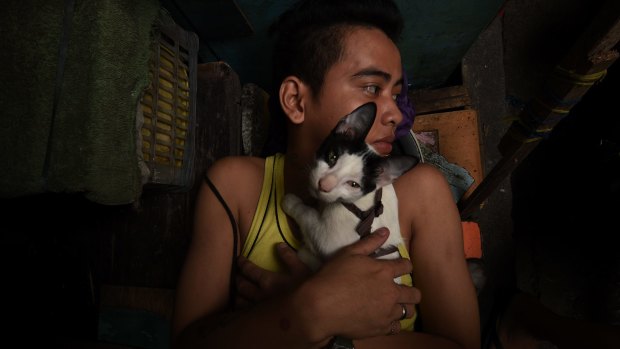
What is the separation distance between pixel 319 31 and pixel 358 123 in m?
0.50

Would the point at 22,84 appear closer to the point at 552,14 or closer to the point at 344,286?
the point at 344,286

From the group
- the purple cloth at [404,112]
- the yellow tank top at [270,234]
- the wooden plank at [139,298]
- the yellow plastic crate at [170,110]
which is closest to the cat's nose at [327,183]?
the yellow tank top at [270,234]

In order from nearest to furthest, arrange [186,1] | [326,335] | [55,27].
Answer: [326,335] < [55,27] < [186,1]

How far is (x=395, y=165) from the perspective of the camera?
3.59ft

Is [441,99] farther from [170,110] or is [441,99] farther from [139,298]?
[139,298]

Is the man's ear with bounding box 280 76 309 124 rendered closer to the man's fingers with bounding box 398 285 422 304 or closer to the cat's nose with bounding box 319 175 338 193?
the cat's nose with bounding box 319 175 338 193

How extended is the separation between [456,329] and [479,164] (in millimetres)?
1530

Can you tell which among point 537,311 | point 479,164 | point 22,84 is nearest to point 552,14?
point 479,164

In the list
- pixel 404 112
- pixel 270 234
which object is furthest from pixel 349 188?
pixel 404 112

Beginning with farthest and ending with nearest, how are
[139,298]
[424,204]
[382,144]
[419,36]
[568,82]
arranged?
[419,36] → [139,298] → [382,144] → [424,204] → [568,82]

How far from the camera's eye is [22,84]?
1.22 meters

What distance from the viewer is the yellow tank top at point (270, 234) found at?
1.20 meters

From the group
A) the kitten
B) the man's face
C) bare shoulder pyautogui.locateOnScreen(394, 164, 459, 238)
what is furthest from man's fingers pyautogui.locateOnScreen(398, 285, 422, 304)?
the man's face

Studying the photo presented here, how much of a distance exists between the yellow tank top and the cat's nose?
0.29 m
